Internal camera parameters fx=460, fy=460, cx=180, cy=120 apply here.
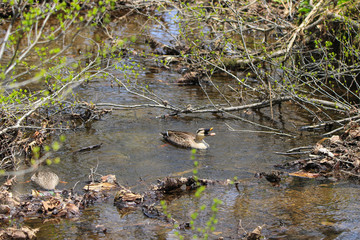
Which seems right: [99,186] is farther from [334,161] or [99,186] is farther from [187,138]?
[334,161]

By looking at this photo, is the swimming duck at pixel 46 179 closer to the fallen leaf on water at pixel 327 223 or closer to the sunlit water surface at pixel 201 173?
the sunlit water surface at pixel 201 173

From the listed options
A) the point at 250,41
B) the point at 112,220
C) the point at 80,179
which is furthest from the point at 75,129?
the point at 250,41

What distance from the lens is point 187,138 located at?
916 centimetres

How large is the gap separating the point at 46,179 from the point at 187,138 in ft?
10.2

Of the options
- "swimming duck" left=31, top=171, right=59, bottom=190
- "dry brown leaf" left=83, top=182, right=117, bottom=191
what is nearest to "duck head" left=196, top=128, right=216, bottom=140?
"dry brown leaf" left=83, top=182, right=117, bottom=191

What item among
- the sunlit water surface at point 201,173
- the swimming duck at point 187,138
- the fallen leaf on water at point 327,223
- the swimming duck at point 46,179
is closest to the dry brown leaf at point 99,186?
the sunlit water surface at point 201,173

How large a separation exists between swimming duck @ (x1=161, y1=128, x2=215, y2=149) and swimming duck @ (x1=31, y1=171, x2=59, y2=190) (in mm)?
2724

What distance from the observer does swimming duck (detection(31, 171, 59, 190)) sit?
689 centimetres

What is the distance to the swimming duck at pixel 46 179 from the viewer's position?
689 cm

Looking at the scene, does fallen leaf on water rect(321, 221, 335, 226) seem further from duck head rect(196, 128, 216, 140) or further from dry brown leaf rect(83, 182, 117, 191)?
duck head rect(196, 128, 216, 140)

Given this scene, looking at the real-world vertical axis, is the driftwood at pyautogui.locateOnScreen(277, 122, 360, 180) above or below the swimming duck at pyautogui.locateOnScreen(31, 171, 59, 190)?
above

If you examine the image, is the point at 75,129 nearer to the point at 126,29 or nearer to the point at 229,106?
the point at 229,106

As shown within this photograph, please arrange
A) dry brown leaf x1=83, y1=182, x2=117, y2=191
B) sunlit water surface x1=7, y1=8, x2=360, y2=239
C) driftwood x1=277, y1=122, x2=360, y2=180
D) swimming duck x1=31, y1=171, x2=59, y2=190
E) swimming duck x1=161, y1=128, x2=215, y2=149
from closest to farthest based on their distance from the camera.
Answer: sunlit water surface x1=7, y1=8, x2=360, y2=239
dry brown leaf x1=83, y1=182, x2=117, y2=191
swimming duck x1=31, y1=171, x2=59, y2=190
driftwood x1=277, y1=122, x2=360, y2=180
swimming duck x1=161, y1=128, x2=215, y2=149

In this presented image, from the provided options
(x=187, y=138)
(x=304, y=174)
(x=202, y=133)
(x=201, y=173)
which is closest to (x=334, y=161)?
(x=304, y=174)
